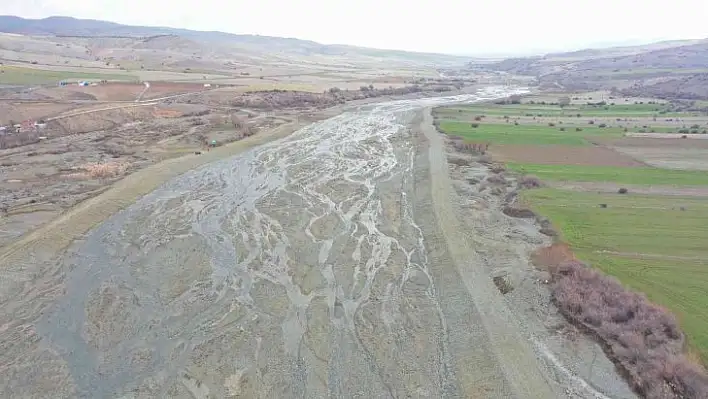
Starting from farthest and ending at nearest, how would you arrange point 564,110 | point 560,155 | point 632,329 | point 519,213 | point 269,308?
1. point 564,110
2. point 560,155
3. point 519,213
4. point 269,308
5. point 632,329

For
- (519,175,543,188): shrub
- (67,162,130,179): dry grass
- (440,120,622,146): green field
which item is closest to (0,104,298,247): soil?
(67,162,130,179): dry grass

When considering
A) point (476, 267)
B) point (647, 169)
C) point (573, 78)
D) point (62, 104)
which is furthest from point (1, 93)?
point (573, 78)

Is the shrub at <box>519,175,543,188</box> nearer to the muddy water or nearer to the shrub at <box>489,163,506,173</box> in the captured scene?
the shrub at <box>489,163,506,173</box>

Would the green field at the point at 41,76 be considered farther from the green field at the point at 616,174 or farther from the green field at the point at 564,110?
the green field at the point at 616,174

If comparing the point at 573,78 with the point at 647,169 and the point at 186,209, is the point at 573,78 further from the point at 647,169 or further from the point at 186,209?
the point at 186,209

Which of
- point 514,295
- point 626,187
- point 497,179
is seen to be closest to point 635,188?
point 626,187

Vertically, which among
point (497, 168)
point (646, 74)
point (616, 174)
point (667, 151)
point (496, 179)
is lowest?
point (496, 179)

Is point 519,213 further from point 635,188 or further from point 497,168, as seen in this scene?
point 497,168

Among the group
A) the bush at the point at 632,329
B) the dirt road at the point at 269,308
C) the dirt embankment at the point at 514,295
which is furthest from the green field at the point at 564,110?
the bush at the point at 632,329
